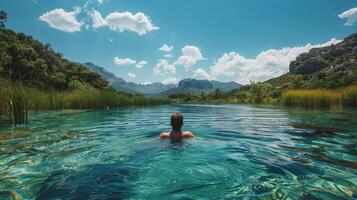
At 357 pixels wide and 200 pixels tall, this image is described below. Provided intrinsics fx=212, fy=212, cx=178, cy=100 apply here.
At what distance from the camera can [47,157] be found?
4824 mm

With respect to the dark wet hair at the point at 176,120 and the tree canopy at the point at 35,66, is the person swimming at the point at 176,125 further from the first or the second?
the tree canopy at the point at 35,66

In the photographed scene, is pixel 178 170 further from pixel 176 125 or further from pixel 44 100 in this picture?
pixel 44 100

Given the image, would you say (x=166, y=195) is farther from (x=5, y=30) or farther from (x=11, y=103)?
(x=5, y=30)

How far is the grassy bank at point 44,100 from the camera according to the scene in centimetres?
924

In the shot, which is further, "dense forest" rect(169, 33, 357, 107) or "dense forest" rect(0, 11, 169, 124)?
"dense forest" rect(169, 33, 357, 107)

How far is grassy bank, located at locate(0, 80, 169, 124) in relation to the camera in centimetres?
924

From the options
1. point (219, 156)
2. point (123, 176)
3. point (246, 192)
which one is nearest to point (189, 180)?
point (246, 192)

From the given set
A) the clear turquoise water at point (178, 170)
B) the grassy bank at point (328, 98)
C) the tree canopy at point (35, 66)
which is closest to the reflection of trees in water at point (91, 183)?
the clear turquoise water at point (178, 170)

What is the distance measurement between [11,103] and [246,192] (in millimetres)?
10477

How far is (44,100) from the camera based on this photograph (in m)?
16.0

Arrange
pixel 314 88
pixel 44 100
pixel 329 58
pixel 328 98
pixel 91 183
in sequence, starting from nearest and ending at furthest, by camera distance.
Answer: pixel 91 183 → pixel 44 100 → pixel 328 98 → pixel 314 88 → pixel 329 58

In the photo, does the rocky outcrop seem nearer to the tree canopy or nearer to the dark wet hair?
the tree canopy

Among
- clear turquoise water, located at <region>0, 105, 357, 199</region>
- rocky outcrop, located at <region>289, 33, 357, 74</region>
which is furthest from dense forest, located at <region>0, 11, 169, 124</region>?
rocky outcrop, located at <region>289, 33, 357, 74</region>

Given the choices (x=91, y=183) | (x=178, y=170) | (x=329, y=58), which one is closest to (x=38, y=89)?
(x=91, y=183)
